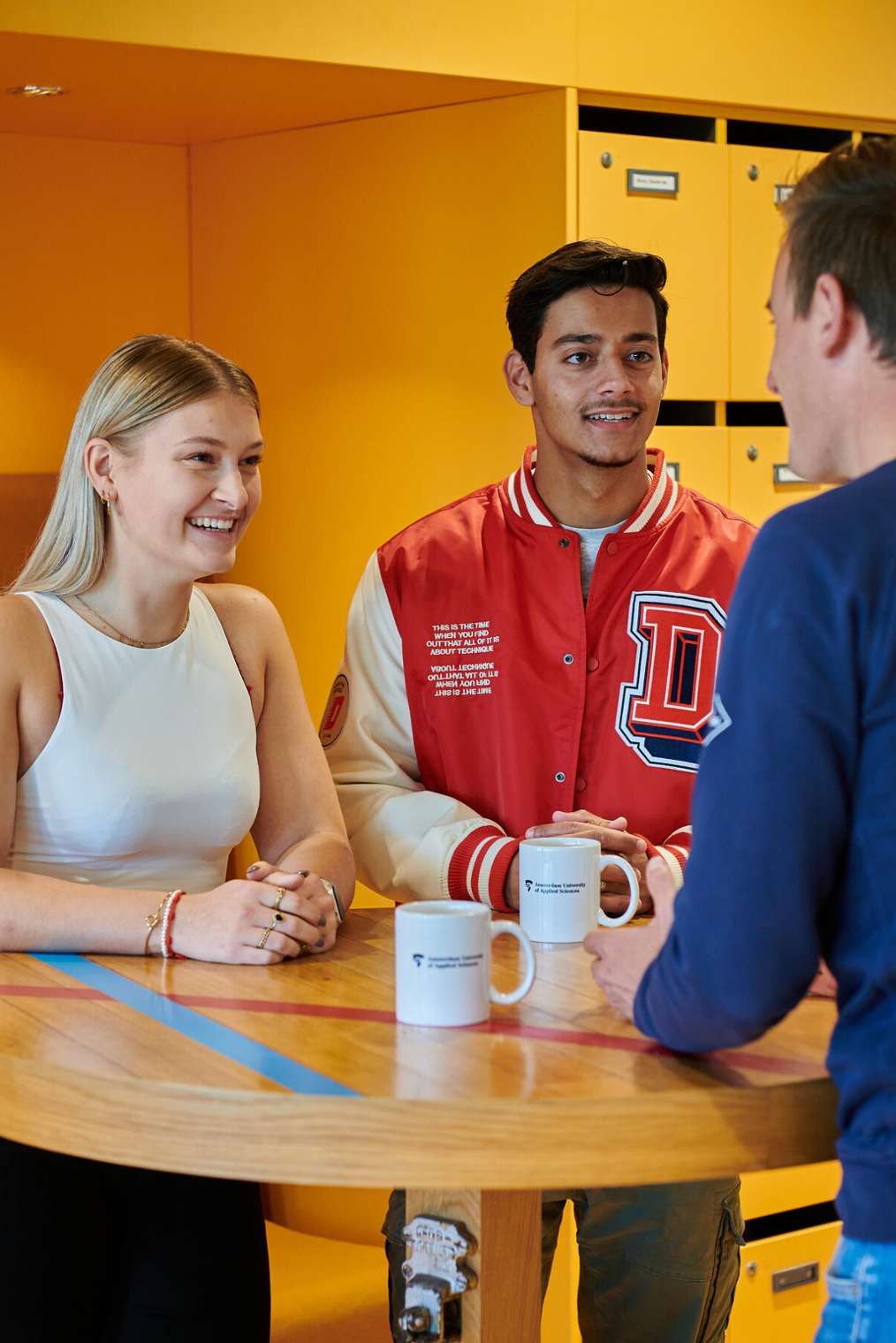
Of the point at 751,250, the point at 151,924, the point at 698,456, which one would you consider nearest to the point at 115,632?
the point at 151,924

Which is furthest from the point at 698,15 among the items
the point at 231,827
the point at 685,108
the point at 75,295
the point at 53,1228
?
the point at 53,1228

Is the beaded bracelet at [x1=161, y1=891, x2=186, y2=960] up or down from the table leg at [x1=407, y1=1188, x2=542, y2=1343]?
up

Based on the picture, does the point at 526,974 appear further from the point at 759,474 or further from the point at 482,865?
the point at 759,474

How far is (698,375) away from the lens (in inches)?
137

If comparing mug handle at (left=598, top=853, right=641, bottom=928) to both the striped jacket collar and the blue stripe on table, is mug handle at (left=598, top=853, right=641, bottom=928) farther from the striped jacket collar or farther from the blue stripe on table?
the striped jacket collar

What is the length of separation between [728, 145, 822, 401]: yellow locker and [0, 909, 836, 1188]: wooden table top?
225 cm

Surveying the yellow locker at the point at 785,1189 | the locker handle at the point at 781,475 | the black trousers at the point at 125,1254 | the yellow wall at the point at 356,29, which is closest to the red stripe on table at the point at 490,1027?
the black trousers at the point at 125,1254

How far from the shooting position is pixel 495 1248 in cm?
147

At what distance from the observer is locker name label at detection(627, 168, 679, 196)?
3.35 m

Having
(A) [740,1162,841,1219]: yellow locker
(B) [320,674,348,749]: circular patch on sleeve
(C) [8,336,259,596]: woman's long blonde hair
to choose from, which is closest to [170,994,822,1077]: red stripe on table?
(C) [8,336,259,596]: woman's long blonde hair

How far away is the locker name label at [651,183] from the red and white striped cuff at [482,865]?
1.72m

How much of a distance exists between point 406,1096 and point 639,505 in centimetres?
131

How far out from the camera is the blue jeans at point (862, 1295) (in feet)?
3.81

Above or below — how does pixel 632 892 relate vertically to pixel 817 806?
below
